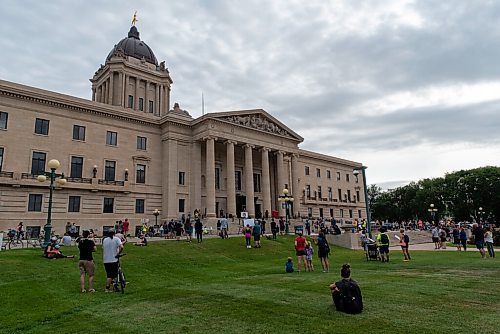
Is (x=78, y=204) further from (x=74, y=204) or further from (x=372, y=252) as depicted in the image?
(x=372, y=252)

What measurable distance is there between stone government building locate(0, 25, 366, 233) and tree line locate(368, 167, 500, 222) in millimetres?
33950

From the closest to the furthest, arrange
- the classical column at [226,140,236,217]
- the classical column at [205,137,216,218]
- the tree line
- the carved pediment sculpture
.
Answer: the classical column at [205,137,216,218] < the classical column at [226,140,236,217] < the carved pediment sculpture < the tree line

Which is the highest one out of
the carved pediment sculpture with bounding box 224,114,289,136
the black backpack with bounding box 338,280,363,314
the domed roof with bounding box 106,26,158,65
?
the domed roof with bounding box 106,26,158,65

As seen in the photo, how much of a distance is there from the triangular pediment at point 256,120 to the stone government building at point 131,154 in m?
0.15

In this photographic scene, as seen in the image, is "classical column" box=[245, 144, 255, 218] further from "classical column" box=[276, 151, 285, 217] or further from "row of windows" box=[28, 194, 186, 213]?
"row of windows" box=[28, 194, 186, 213]

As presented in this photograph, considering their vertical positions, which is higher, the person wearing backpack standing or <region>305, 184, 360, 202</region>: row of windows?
<region>305, 184, 360, 202</region>: row of windows

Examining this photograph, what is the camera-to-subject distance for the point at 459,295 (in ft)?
31.5

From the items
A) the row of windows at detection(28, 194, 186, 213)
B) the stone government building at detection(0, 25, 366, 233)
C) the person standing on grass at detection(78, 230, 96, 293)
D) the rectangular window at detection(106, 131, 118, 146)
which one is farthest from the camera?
the rectangular window at detection(106, 131, 118, 146)

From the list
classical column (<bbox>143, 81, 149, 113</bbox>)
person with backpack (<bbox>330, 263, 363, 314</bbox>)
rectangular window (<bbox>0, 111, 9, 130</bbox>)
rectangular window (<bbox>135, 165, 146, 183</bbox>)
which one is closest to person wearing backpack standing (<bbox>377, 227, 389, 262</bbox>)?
person with backpack (<bbox>330, 263, 363, 314</bbox>)

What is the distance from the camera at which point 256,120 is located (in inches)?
1998

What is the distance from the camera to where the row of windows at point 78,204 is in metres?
35.0

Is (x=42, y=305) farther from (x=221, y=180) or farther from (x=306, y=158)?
(x=306, y=158)

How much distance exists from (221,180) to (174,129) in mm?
9758

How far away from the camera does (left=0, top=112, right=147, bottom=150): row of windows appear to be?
1373 inches
